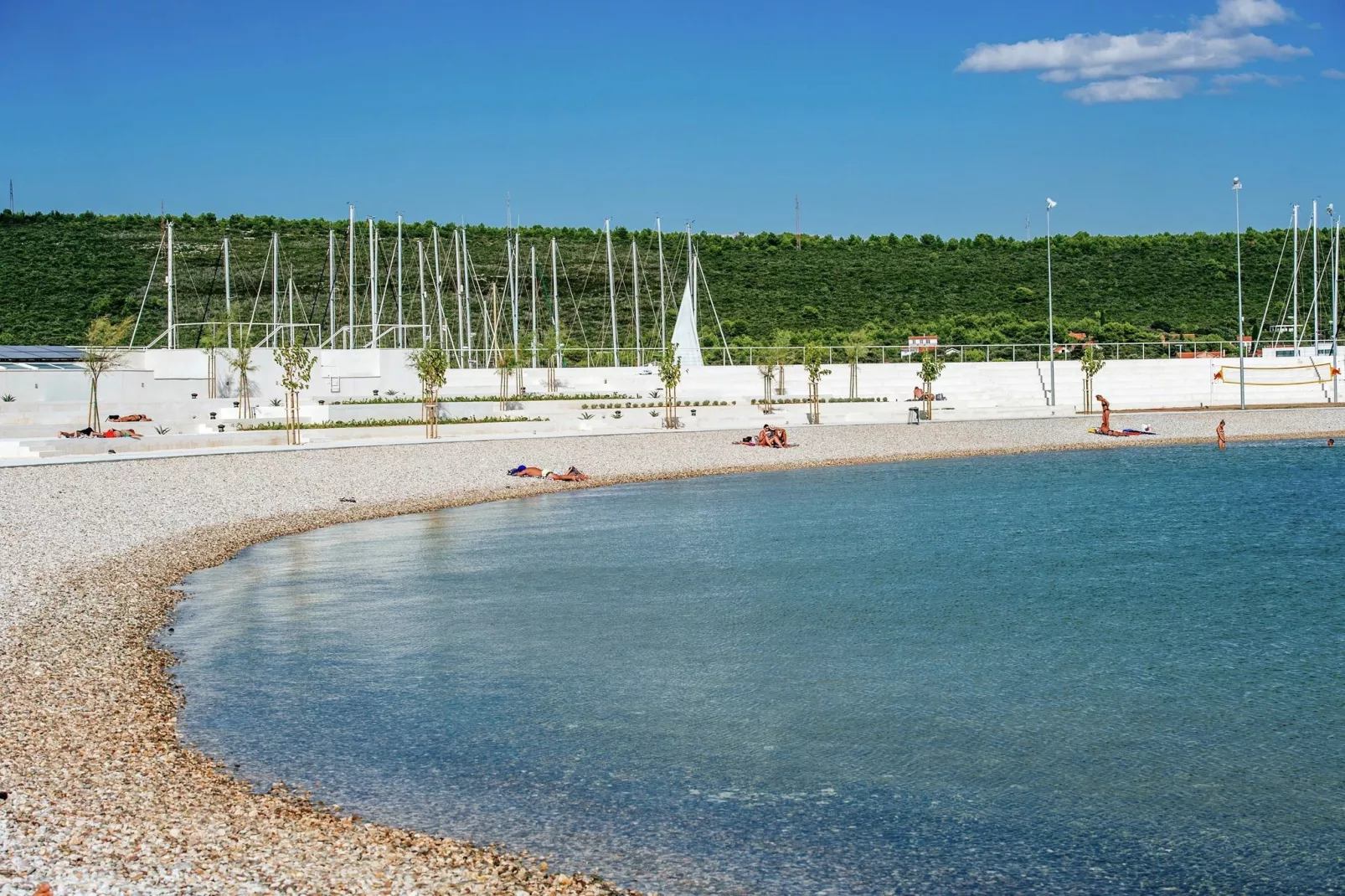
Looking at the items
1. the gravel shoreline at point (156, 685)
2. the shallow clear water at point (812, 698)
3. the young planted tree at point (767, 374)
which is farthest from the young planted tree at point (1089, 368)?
the shallow clear water at point (812, 698)

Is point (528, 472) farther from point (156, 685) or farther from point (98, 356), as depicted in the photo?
point (156, 685)

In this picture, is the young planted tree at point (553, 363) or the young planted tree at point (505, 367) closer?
the young planted tree at point (505, 367)

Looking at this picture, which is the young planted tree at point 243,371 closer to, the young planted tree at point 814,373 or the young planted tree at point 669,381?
the young planted tree at point 669,381

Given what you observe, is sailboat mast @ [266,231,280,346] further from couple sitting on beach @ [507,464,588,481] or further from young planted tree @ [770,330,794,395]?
young planted tree @ [770,330,794,395]

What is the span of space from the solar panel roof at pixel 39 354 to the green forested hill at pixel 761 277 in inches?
1318

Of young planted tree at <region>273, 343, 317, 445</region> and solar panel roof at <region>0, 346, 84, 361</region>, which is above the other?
solar panel roof at <region>0, 346, 84, 361</region>

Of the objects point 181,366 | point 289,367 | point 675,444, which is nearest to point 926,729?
point 675,444

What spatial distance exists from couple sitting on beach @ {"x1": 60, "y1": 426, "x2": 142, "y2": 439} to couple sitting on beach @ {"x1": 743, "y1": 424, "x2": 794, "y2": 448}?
1688 centimetres

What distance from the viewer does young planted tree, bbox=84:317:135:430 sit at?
34969 mm

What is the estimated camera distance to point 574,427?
40094 mm

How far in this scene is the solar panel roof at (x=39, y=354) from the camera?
44941 mm

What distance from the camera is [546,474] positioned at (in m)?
30.6

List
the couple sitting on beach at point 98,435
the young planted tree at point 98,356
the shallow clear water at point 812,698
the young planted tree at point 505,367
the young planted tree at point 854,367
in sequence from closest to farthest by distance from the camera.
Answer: the shallow clear water at point 812,698 → the couple sitting on beach at point 98,435 → the young planted tree at point 98,356 → the young planted tree at point 505,367 → the young planted tree at point 854,367

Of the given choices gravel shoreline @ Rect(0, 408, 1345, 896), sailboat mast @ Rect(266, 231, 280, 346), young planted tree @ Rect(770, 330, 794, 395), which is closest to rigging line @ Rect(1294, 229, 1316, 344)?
young planted tree @ Rect(770, 330, 794, 395)
